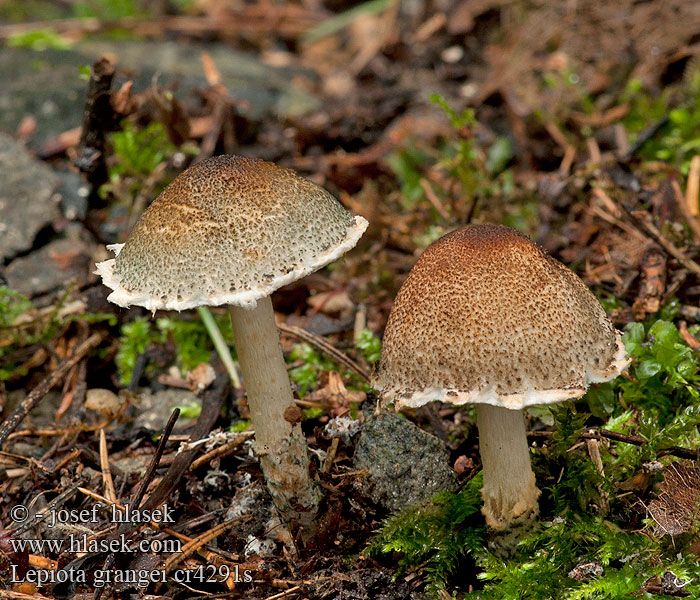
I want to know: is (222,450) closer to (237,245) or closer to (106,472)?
(106,472)

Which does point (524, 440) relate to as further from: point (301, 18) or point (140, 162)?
point (301, 18)

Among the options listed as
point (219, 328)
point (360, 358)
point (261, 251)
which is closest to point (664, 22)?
point (360, 358)

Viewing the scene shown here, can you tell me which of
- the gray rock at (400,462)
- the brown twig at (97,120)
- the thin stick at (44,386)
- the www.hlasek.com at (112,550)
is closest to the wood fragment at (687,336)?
the gray rock at (400,462)

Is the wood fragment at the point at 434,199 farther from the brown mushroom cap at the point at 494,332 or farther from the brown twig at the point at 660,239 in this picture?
the brown mushroom cap at the point at 494,332

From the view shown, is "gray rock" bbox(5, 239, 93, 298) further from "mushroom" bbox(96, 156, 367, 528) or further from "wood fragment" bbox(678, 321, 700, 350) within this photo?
"wood fragment" bbox(678, 321, 700, 350)

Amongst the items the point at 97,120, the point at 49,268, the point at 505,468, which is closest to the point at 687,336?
the point at 505,468

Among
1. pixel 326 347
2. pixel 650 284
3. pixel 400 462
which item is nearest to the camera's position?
pixel 400 462
